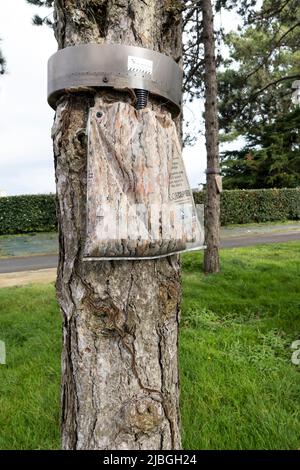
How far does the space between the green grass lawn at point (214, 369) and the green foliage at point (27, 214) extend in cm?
1041

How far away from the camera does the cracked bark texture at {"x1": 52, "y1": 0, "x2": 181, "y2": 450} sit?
1145 mm

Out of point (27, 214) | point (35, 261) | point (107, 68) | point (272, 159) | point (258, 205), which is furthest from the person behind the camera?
point (272, 159)

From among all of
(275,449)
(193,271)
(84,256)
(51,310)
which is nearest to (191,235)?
(84,256)

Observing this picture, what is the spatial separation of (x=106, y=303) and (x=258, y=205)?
18943mm

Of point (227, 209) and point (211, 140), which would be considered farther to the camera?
point (227, 209)

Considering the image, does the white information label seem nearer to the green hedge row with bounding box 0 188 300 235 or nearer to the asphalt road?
the asphalt road

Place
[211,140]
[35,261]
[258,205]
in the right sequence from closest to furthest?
[211,140] < [35,261] < [258,205]

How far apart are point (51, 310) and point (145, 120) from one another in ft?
13.2


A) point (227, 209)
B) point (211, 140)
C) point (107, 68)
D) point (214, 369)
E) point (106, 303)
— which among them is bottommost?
point (214, 369)

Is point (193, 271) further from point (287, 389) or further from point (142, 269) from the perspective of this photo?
point (142, 269)

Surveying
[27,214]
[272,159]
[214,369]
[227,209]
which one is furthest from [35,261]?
[272,159]

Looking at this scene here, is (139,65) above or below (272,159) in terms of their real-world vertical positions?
below

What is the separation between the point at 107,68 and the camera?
1.12 meters

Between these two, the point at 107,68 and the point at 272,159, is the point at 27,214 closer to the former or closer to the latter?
the point at 272,159
